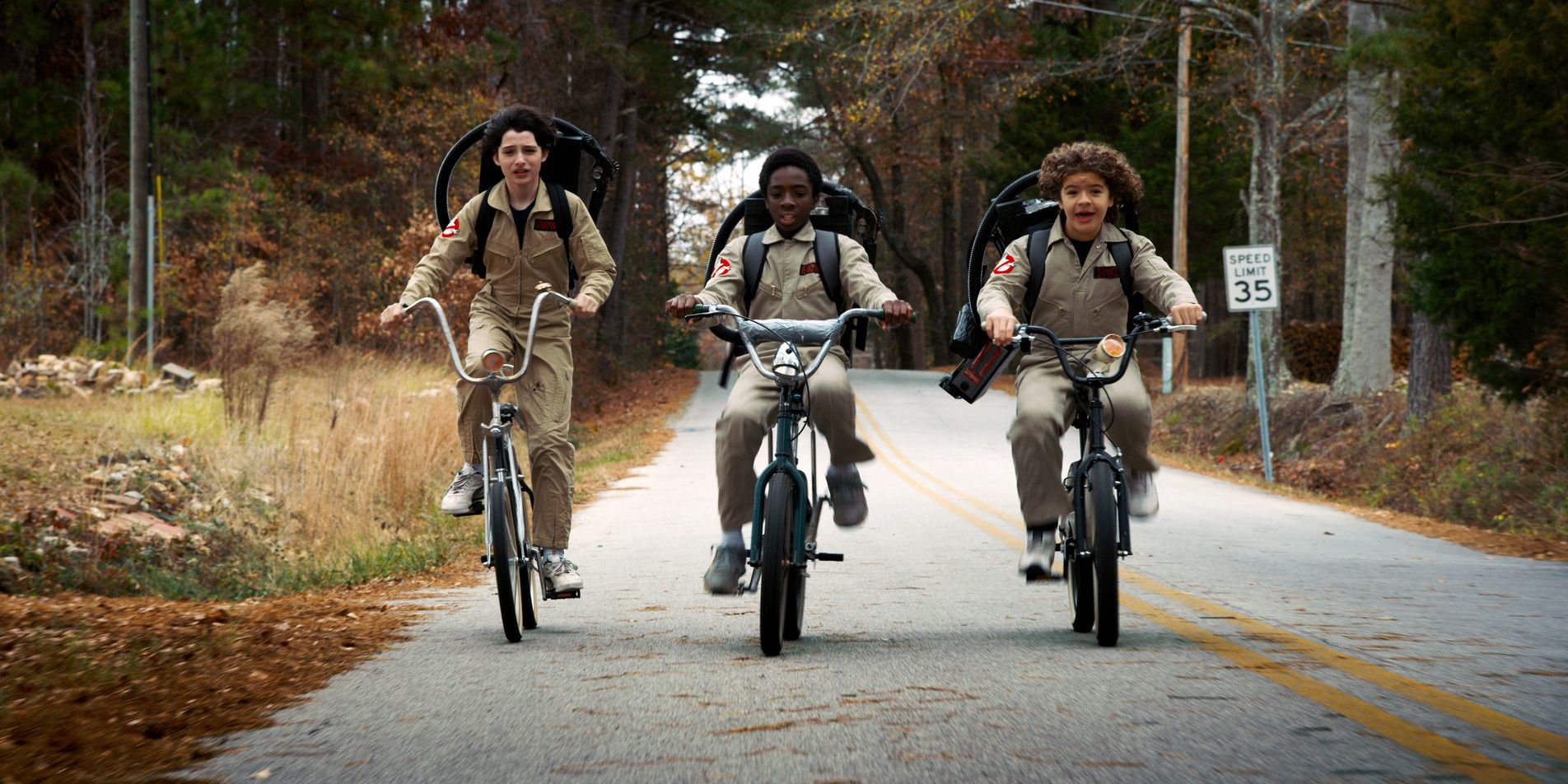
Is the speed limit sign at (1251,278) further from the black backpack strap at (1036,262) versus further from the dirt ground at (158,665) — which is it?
the black backpack strap at (1036,262)

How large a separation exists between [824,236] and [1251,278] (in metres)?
14.5

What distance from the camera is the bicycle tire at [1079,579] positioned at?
647 cm

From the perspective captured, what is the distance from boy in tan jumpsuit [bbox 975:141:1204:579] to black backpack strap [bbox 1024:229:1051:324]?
0.07 ft

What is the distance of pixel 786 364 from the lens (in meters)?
6.40

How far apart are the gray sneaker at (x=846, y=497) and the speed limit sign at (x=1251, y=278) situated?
14.3 meters

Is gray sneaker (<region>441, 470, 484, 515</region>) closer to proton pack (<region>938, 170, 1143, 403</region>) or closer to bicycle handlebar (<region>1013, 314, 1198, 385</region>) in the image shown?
proton pack (<region>938, 170, 1143, 403</region>)

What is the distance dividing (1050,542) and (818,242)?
1708 millimetres

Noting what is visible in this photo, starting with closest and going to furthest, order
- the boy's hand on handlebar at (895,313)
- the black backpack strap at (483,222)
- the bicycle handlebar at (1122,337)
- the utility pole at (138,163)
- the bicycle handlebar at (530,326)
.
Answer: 1. the boy's hand on handlebar at (895,313)
2. the bicycle handlebar at (1122,337)
3. the bicycle handlebar at (530,326)
4. the black backpack strap at (483,222)
5. the utility pole at (138,163)

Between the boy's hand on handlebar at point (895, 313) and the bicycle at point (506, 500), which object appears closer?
the boy's hand on handlebar at point (895, 313)

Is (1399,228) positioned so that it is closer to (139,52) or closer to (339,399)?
(339,399)

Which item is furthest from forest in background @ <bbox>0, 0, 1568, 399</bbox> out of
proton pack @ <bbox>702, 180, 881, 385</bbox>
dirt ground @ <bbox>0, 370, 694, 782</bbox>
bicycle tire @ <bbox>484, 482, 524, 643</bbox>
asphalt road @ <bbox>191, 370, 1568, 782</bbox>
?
dirt ground @ <bbox>0, 370, 694, 782</bbox>

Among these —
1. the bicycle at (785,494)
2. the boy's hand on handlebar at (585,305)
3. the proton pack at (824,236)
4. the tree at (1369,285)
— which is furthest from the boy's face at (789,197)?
the tree at (1369,285)

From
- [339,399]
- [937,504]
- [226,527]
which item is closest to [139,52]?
[339,399]

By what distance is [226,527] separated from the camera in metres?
12.3
